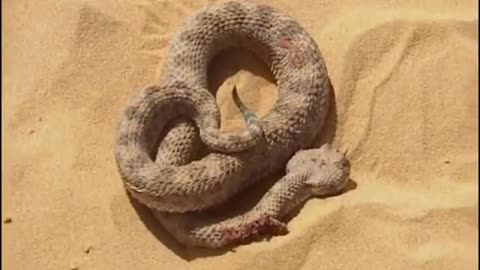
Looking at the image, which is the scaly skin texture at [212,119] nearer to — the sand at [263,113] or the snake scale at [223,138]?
the snake scale at [223,138]

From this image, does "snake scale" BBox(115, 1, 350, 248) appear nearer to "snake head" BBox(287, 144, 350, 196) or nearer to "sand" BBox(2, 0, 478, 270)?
"snake head" BBox(287, 144, 350, 196)

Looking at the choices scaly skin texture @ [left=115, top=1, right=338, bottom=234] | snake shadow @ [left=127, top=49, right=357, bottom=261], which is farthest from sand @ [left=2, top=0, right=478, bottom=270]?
scaly skin texture @ [left=115, top=1, right=338, bottom=234]

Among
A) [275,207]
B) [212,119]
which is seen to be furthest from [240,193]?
[212,119]

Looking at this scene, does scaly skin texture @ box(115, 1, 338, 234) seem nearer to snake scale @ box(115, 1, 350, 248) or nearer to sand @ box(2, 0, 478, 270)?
snake scale @ box(115, 1, 350, 248)

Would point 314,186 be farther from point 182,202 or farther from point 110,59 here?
point 110,59

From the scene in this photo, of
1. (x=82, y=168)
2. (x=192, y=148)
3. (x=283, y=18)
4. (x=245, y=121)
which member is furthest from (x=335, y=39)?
(x=82, y=168)

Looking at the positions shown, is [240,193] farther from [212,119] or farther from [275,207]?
[212,119]

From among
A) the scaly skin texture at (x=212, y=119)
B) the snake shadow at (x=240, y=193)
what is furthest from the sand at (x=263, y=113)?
the scaly skin texture at (x=212, y=119)

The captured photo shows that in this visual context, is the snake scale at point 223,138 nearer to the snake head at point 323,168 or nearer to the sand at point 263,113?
the snake head at point 323,168

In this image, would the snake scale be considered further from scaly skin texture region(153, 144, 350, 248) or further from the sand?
the sand

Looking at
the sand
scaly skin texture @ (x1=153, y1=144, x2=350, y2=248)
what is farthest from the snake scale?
the sand
